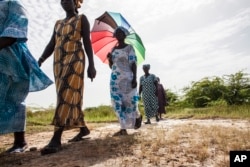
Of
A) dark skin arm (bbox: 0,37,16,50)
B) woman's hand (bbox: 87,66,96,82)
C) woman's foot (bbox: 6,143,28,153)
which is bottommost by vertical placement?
woman's foot (bbox: 6,143,28,153)

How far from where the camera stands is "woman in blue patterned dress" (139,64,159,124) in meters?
10.8

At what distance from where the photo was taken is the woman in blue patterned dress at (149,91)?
10.8m

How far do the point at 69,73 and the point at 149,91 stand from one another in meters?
6.40

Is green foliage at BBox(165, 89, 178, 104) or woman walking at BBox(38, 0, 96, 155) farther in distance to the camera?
green foliage at BBox(165, 89, 178, 104)

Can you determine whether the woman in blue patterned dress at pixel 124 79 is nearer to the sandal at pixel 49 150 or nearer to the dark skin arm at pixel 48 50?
the dark skin arm at pixel 48 50

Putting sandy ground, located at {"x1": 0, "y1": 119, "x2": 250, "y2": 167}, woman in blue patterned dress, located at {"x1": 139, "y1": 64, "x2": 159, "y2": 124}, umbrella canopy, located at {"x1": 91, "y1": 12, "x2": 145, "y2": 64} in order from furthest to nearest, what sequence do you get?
woman in blue patterned dress, located at {"x1": 139, "y1": 64, "x2": 159, "y2": 124} → umbrella canopy, located at {"x1": 91, "y1": 12, "x2": 145, "y2": 64} → sandy ground, located at {"x1": 0, "y1": 119, "x2": 250, "y2": 167}

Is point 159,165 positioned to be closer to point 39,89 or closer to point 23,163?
point 23,163

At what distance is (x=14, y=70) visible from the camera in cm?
441

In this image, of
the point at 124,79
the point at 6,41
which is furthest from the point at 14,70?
the point at 124,79

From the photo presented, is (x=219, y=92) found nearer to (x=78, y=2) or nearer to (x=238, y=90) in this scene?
(x=238, y=90)

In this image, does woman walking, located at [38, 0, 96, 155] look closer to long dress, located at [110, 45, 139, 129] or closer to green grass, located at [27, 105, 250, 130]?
long dress, located at [110, 45, 139, 129]

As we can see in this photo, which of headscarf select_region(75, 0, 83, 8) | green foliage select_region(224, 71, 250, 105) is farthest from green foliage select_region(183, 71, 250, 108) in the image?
headscarf select_region(75, 0, 83, 8)

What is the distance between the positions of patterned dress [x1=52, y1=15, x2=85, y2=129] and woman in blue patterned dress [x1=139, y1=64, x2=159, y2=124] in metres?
6.00

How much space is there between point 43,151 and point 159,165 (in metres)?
1.53
